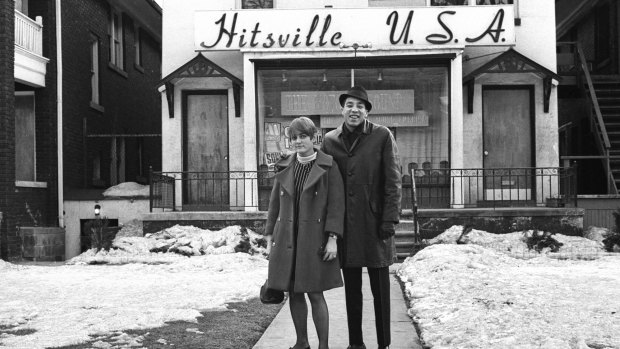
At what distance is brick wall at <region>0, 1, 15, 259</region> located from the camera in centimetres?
1562

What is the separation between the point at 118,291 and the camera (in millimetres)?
9695

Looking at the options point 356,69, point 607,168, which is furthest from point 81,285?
point 607,168

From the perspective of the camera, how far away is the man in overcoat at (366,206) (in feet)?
18.7

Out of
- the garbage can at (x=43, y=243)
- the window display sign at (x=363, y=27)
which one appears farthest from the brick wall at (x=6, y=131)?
the window display sign at (x=363, y=27)

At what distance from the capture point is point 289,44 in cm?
1759

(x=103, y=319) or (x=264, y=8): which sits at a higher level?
(x=264, y=8)

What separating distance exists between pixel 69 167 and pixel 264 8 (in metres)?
6.46

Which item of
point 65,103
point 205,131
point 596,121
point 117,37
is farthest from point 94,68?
point 596,121

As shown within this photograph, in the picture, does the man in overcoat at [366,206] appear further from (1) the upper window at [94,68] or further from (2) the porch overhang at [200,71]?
(1) the upper window at [94,68]

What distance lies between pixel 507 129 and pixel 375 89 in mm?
3370

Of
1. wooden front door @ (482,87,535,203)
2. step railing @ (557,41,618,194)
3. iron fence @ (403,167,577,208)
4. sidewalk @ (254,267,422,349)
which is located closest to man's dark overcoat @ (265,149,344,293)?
sidewalk @ (254,267,422,349)

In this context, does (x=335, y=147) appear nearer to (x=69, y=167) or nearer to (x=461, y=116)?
(x=461, y=116)

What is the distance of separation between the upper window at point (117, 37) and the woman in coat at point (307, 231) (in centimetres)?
1927

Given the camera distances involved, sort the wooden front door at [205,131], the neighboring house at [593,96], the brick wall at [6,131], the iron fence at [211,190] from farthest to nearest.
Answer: the neighboring house at [593,96] → the wooden front door at [205,131] → the iron fence at [211,190] → the brick wall at [6,131]
